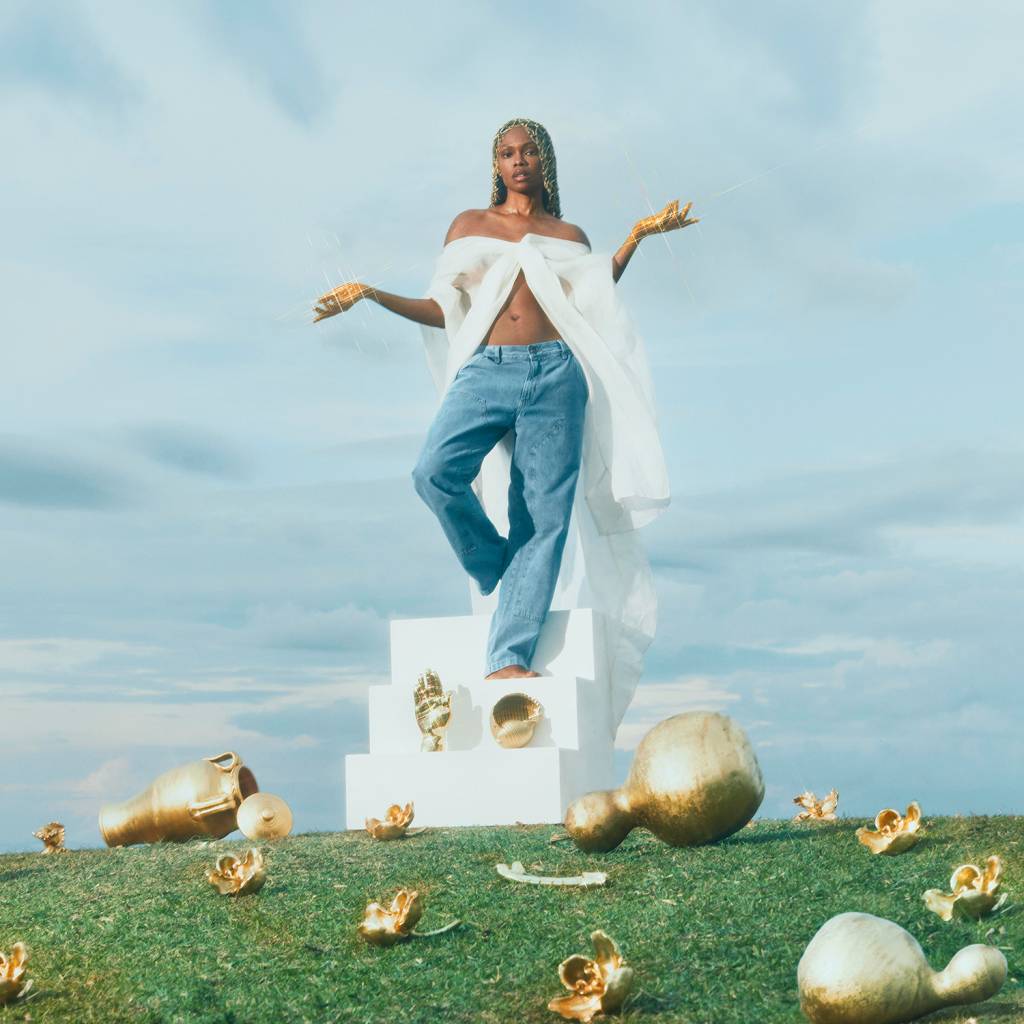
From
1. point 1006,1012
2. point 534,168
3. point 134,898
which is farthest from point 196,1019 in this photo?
point 534,168

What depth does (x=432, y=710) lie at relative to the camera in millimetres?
6410

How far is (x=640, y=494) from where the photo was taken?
23.4 ft

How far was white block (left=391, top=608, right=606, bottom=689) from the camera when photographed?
693 centimetres

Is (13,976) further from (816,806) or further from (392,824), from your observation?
(816,806)

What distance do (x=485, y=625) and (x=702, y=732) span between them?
3113mm

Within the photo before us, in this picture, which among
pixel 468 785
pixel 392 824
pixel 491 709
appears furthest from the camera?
pixel 491 709

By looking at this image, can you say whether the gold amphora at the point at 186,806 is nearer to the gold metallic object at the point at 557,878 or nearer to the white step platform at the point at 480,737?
the white step platform at the point at 480,737

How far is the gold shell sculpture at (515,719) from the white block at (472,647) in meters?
0.42

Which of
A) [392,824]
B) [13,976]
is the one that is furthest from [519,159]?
[13,976]

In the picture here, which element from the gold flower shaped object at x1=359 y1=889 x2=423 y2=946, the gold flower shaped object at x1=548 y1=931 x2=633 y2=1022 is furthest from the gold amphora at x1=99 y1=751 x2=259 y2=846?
the gold flower shaped object at x1=548 y1=931 x2=633 y2=1022

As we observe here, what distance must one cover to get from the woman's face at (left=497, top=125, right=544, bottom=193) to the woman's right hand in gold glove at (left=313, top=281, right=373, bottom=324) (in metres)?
1.04

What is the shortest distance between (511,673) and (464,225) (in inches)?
99.9

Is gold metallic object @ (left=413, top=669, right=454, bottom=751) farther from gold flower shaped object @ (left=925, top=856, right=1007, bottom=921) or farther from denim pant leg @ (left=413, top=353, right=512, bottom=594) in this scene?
gold flower shaped object @ (left=925, top=856, right=1007, bottom=921)

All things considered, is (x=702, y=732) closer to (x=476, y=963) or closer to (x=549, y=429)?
(x=476, y=963)
